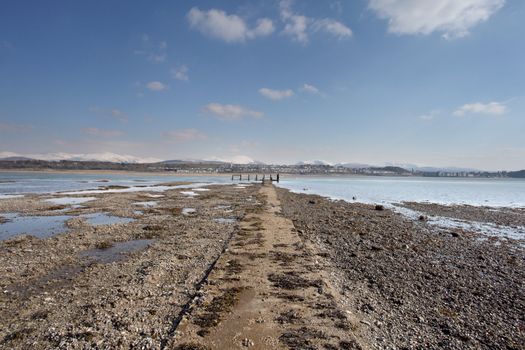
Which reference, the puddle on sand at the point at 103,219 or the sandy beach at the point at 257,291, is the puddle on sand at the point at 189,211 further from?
the sandy beach at the point at 257,291

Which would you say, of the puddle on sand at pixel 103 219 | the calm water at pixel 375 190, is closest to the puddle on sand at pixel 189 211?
the puddle on sand at pixel 103 219

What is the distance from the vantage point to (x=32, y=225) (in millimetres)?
23219

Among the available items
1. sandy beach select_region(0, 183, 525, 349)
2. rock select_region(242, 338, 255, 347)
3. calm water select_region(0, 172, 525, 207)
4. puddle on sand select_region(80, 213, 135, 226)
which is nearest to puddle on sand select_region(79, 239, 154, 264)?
sandy beach select_region(0, 183, 525, 349)

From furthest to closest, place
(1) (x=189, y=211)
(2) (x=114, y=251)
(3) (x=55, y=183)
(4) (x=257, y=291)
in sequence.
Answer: (3) (x=55, y=183), (1) (x=189, y=211), (2) (x=114, y=251), (4) (x=257, y=291)

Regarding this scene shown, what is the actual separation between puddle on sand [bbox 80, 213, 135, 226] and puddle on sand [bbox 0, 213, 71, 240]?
5.62ft

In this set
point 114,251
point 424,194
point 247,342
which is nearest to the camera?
point 247,342

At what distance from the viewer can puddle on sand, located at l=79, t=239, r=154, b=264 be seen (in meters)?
15.1

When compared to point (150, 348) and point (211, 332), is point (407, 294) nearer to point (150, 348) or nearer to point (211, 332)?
point (211, 332)

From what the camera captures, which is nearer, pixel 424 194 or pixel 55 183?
pixel 424 194

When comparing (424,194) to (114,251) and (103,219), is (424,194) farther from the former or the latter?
(114,251)

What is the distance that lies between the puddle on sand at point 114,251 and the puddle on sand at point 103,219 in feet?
24.2

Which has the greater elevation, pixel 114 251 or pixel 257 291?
pixel 257 291

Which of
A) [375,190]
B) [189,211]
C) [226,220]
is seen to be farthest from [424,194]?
[226,220]

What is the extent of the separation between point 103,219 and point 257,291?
20537mm
